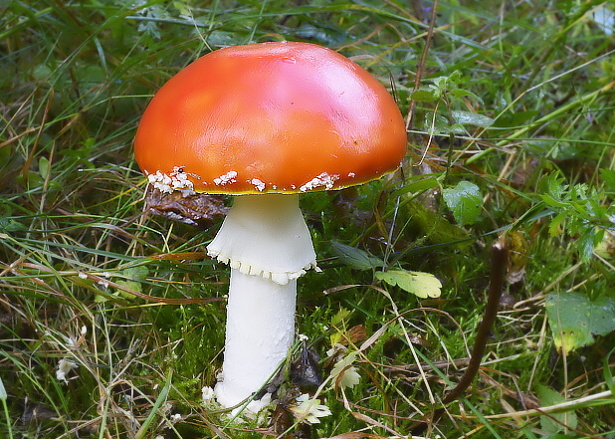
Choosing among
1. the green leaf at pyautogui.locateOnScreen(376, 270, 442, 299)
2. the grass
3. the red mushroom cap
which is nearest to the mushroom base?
the grass

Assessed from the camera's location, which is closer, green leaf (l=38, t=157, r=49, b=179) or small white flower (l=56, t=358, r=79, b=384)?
small white flower (l=56, t=358, r=79, b=384)

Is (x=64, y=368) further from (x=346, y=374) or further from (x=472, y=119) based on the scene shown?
(x=472, y=119)

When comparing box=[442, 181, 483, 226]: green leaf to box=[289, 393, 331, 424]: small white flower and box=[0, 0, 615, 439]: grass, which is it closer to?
box=[0, 0, 615, 439]: grass

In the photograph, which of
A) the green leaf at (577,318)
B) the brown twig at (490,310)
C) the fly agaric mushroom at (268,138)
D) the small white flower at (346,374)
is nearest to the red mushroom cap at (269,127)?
the fly agaric mushroom at (268,138)

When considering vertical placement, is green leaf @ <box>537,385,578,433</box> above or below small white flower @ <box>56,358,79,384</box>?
above

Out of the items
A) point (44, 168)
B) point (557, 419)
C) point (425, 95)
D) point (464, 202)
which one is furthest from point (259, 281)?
point (44, 168)

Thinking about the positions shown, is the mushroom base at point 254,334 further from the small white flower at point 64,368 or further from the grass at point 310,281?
the small white flower at point 64,368
